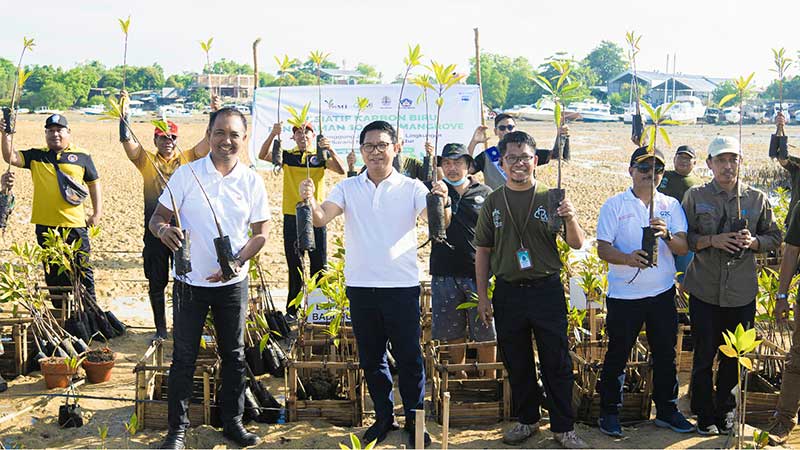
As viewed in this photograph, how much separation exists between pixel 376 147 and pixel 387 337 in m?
1.12

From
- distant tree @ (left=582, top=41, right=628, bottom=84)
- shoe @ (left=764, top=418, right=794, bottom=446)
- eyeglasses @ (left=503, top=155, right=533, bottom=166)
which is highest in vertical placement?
distant tree @ (left=582, top=41, right=628, bottom=84)

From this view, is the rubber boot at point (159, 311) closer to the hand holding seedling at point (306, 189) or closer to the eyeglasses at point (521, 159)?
the hand holding seedling at point (306, 189)

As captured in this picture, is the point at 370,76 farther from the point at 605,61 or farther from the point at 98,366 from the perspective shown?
the point at 605,61

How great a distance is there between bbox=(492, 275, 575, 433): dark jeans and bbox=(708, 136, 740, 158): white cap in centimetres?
132

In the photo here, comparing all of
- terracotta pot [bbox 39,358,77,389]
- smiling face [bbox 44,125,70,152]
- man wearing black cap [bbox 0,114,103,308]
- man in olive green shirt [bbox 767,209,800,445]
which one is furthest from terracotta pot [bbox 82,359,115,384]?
man in olive green shirt [bbox 767,209,800,445]

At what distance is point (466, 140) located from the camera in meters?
10.4

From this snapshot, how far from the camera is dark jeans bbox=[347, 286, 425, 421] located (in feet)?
15.0

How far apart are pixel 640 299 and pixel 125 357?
417 cm

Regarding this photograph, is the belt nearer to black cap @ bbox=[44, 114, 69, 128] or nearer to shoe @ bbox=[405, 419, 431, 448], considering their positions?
shoe @ bbox=[405, 419, 431, 448]

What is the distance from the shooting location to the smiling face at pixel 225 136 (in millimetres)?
4543

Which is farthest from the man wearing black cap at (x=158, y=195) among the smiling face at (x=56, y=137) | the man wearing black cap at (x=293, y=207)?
the man wearing black cap at (x=293, y=207)

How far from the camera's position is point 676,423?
4.96 metres

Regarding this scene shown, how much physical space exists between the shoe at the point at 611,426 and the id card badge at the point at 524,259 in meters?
1.16

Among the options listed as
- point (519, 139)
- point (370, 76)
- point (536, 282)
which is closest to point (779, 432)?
point (536, 282)
